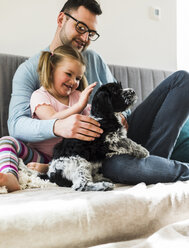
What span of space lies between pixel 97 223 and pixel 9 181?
0.54 m

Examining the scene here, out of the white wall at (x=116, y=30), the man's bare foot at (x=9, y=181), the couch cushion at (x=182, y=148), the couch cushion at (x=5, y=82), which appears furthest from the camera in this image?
the white wall at (x=116, y=30)

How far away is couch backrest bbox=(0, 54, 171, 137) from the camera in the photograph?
1.75 metres

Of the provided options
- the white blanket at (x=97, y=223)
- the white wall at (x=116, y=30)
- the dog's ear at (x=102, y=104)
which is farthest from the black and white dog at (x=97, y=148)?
the white wall at (x=116, y=30)

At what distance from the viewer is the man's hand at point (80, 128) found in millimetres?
1172

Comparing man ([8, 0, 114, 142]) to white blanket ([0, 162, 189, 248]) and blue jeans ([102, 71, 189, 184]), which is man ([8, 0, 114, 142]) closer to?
blue jeans ([102, 71, 189, 184])

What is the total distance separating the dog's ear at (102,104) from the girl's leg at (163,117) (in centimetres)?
29

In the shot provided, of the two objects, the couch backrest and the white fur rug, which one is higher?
the couch backrest

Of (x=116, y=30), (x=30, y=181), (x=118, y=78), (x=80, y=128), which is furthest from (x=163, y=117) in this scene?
(x=116, y=30)

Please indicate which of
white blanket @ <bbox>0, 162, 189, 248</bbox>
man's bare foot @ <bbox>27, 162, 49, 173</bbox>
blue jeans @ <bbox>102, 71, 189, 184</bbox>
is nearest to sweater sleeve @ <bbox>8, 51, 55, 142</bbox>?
man's bare foot @ <bbox>27, 162, 49, 173</bbox>

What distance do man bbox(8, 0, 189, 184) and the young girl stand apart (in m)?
0.08

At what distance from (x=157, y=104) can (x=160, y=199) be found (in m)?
0.73

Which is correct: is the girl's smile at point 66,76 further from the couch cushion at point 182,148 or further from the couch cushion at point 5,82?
the couch cushion at point 182,148

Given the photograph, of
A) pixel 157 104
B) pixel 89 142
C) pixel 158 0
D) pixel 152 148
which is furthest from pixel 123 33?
pixel 89 142

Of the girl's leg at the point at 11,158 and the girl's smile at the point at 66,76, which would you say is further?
the girl's smile at the point at 66,76
